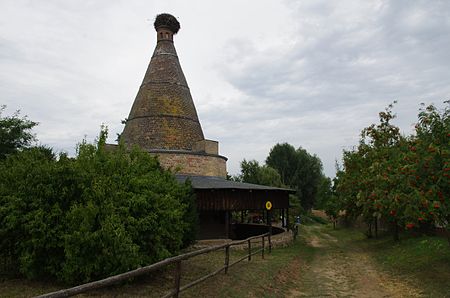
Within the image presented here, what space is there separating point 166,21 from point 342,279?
2101cm

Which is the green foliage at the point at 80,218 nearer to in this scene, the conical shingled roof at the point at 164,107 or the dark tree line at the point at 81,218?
the dark tree line at the point at 81,218

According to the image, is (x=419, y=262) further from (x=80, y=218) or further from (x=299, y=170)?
(x=299, y=170)

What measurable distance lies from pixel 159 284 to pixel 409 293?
607cm

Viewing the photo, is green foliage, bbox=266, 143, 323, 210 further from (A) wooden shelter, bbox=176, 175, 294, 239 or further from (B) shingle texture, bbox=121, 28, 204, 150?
(A) wooden shelter, bbox=176, 175, 294, 239

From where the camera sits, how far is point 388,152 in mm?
18500

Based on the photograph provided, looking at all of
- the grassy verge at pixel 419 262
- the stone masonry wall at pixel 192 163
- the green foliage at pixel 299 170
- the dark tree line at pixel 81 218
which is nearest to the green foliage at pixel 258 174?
the green foliage at pixel 299 170

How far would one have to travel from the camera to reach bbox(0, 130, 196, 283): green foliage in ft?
27.9

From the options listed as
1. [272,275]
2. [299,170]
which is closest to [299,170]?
[299,170]

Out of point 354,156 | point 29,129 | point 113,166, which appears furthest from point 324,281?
point 29,129

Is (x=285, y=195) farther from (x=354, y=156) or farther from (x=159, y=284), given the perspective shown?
(x=159, y=284)

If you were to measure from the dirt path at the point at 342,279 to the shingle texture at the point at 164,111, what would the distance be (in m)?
11.1

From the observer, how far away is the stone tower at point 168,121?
22.2 meters

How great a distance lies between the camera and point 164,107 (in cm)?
2370

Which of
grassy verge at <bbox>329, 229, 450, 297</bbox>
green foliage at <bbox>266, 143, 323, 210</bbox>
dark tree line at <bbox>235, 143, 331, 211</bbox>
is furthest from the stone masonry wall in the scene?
green foliage at <bbox>266, 143, 323, 210</bbox>
